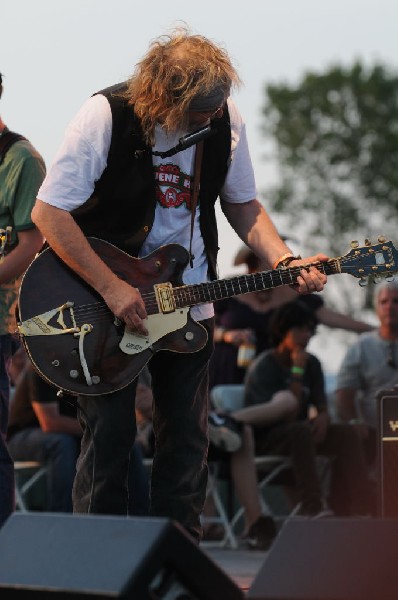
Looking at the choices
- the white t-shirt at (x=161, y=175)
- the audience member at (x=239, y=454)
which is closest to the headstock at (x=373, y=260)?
the white t-shirt at (x=161, y=175)

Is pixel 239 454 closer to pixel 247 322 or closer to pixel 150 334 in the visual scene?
pixel 247 322

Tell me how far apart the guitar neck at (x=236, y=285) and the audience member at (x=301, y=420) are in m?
4.60

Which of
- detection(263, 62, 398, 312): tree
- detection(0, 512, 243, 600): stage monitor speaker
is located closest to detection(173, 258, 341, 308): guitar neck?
detection(0, 512, 243, 600): stage monitor speaker

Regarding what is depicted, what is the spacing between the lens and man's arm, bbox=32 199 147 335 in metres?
5.06

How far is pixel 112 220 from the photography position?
5.20 meters

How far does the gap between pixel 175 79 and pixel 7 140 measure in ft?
3.95

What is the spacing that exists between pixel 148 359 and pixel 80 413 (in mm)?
318

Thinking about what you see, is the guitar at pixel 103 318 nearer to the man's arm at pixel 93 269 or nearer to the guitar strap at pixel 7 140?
the man's arm at pixel 93 269

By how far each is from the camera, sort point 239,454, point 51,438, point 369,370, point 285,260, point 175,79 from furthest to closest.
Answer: point 369,370 < point 239,454 < point 51,438 < point 285,260 < point 175,79

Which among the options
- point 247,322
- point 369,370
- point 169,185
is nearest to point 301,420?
point 369,370

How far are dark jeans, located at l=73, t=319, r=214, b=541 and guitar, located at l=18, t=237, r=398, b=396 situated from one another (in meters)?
0.08

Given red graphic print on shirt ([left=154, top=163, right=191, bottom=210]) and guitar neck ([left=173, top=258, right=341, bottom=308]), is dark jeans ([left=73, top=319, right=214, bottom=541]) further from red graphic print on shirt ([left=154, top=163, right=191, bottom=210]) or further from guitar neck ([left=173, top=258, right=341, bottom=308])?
red graphic print on shirt ([left=154, top=163, right=191, bottom=210])

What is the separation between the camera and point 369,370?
403 inches

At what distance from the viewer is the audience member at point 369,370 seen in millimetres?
10195
